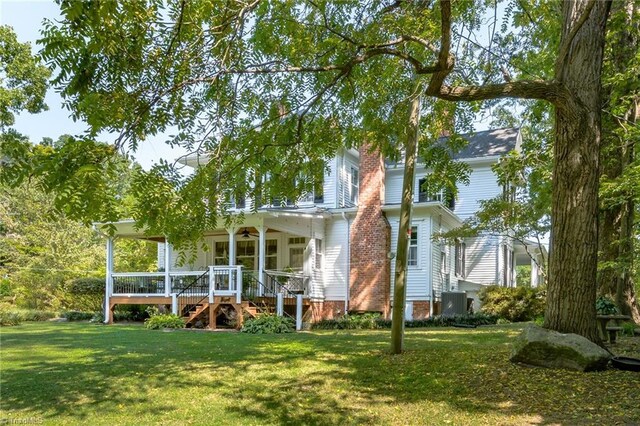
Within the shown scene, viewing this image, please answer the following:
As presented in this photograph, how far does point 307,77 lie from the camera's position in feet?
23.8

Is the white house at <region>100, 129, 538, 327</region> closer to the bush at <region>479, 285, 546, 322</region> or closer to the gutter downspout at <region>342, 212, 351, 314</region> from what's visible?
the gutter downspout at <region>342, 212, 351, 314</region>

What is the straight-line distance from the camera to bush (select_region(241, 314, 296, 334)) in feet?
45.6

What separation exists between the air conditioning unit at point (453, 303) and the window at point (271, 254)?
6.50 metres

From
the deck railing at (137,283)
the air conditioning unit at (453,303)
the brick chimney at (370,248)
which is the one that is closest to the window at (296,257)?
the brick chimney at (370,248)

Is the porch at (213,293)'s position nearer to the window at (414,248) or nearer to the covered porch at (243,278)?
the covered porch at (243,278)

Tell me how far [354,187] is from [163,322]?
9.02m

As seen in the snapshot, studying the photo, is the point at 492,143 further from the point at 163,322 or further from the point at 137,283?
the point at 137,283

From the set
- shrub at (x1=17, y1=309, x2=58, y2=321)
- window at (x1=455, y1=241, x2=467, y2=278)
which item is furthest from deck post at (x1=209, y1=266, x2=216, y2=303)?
window at (x1=455, y1=241, x2=467, y2=278)

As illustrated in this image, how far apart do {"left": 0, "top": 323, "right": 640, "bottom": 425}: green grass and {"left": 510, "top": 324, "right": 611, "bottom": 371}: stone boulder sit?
134 mm

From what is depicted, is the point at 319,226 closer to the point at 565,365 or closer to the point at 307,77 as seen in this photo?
the point at 307,77

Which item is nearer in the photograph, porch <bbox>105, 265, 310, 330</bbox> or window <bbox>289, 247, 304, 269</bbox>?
porch <bbox>105, 265, 310, 330</bbox>

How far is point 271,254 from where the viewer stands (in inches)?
794

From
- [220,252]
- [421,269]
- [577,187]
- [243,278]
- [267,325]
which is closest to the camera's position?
[577,187]

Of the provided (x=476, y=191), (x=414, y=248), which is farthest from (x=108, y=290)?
(x=476, y=191)
